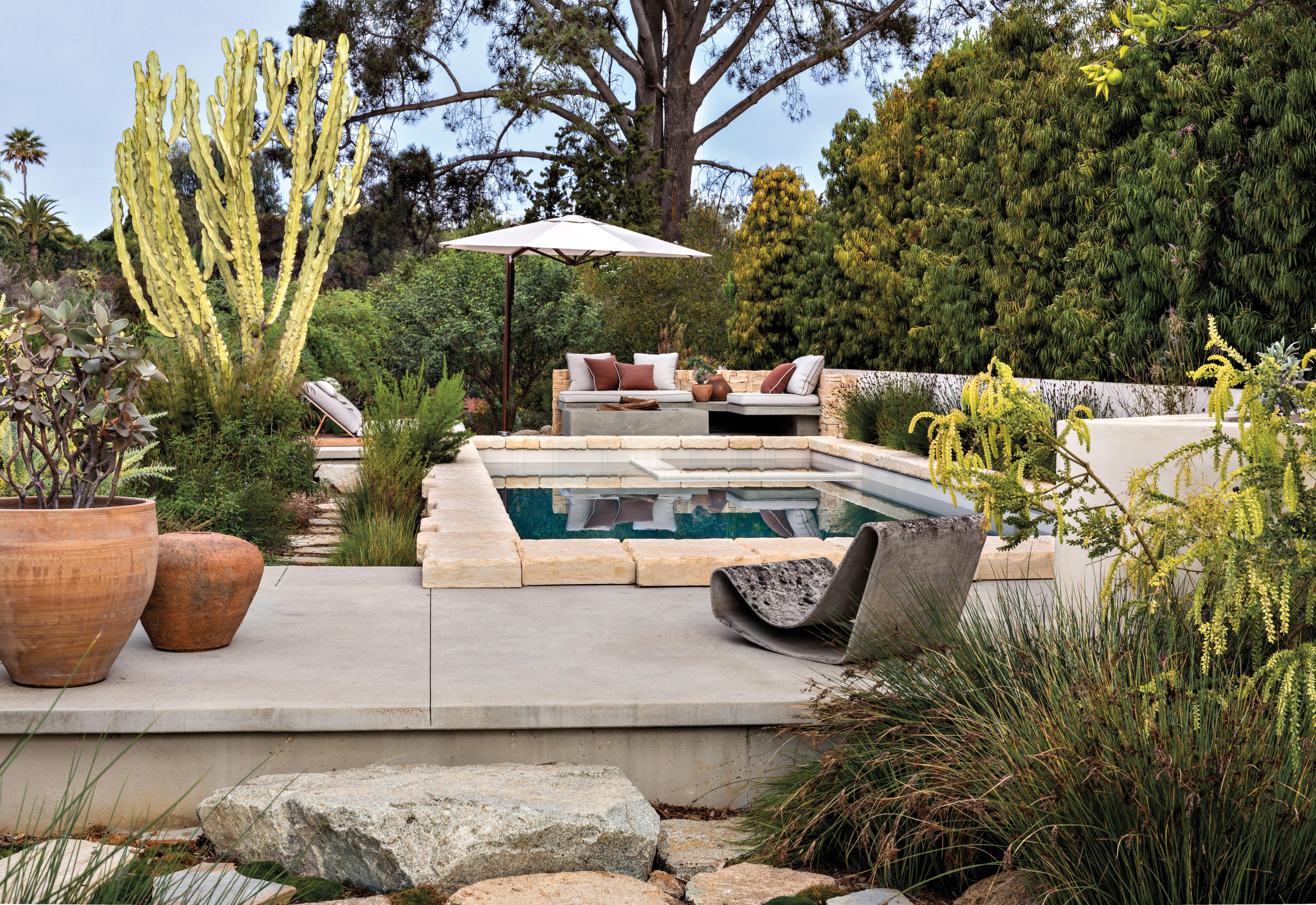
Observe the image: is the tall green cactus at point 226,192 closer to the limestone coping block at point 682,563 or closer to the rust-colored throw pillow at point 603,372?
the limestone coping block at point 682,563

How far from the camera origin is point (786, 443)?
38.7ft

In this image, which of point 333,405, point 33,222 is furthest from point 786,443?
point 33,222

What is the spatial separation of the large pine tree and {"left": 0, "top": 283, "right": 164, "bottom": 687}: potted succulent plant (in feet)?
40.8

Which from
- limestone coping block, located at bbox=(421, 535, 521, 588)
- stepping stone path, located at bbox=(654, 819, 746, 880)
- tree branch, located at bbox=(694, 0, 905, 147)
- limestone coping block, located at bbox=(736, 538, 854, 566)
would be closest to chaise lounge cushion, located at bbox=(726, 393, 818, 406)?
limestone coping block, located at bbox=(736, 538, 854, 566)

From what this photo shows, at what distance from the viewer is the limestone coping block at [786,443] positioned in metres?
11.8

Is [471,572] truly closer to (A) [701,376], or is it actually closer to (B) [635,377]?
(B) [635,377]

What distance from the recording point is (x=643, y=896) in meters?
2.18

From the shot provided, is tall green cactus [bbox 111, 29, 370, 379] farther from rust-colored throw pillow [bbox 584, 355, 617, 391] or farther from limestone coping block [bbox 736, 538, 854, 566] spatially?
rust-colored throw pillow [bbox 584, 355, 617, 391]

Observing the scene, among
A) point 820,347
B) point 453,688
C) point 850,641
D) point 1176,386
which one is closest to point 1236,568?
point 850,641

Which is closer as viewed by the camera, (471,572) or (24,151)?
(471,572)

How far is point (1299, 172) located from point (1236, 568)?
251 inches

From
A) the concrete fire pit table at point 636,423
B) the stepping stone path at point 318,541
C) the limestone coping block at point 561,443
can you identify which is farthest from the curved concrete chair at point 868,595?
the concrete fire pit table at point 636,423

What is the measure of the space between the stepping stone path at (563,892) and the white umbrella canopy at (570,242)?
10.0 m

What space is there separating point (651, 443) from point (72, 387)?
8.80m
